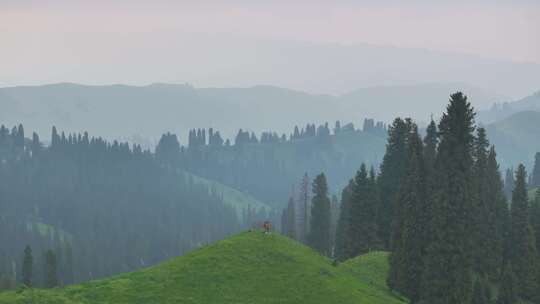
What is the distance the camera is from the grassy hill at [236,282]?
58.1m

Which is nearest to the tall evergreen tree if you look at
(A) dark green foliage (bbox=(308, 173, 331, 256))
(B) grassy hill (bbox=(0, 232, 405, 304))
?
(B) grassy hill (bbox=(0, 232, 405, 304))

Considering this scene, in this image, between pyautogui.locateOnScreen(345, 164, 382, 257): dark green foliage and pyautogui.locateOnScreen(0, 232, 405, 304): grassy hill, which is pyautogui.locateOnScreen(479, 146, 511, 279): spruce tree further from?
pyautogui.locateOnScreen(0, 232, 405, 304): grassy hill

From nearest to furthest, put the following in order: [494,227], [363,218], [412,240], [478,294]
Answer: [412,240] < [478,294] < [494,227] < [363,218]

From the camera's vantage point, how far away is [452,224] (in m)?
68.1

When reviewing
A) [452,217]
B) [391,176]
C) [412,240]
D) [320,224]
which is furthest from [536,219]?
[320,224]

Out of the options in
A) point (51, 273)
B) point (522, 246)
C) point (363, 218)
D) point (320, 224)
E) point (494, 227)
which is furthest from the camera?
point (51, 273)

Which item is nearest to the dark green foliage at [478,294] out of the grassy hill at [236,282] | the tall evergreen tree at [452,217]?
the tall evergreen tree at [452,217]

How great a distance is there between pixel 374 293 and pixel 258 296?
564 inches

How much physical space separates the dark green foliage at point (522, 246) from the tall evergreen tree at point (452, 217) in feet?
67.7

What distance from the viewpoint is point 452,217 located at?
68.1 metres

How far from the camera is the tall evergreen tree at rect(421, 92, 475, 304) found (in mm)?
67062

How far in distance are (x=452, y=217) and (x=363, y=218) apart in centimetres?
3473

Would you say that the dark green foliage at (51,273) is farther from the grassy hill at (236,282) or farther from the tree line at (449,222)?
the grassy hill at (236,282)

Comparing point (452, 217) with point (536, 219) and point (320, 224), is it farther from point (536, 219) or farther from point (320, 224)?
point (320, 224)
